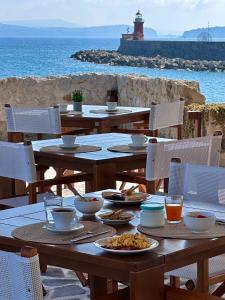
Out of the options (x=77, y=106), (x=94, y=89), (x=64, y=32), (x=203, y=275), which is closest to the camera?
(x=203, y=275)

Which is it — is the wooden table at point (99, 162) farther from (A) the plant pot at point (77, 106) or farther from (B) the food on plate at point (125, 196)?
(A) the plant pot at point (77, 106)

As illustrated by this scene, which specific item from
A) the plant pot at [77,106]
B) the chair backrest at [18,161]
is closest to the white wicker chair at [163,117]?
the plant pot at [77,106]

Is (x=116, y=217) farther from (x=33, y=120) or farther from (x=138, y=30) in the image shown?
(x=138, y=30)

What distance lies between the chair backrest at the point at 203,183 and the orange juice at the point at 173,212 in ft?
1.66

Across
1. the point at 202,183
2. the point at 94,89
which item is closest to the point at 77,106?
the point at 94,89

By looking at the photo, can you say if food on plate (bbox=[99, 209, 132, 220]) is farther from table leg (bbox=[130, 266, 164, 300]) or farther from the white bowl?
table leg (bbox=[130, 266, 164, 300])

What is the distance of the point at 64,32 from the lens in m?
90.4

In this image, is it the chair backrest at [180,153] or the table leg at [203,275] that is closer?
Answer: the table leg at [203,275]

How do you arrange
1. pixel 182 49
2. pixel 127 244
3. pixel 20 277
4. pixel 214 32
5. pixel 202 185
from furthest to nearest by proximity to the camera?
1. pixel 214 32
2. pixel 182 49
3. pixel 202 185
4. pixel 127 244
5. pixel 20 277

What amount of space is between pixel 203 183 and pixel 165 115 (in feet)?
9.79

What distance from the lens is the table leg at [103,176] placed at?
430cm

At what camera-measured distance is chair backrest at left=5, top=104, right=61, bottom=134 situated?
5969 millimetres

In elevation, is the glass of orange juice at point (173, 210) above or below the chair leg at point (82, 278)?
above

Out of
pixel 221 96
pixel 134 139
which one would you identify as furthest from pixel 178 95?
pixel 221 96
